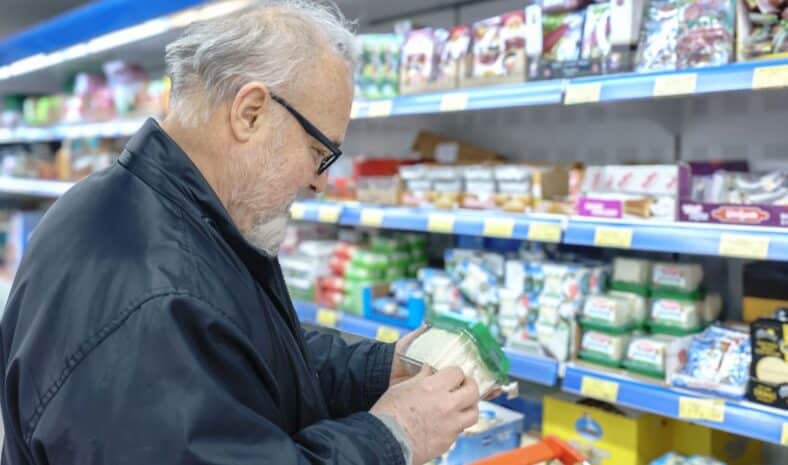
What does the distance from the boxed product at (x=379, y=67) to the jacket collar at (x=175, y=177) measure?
5.66 ft

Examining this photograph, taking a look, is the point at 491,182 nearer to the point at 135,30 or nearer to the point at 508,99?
the point at 508,99

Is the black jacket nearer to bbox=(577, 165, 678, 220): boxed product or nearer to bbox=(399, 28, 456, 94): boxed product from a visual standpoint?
bbox=(577, 165, 678, 220): boxed product

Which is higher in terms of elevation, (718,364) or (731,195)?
(731,195)

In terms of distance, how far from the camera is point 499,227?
2211 mm

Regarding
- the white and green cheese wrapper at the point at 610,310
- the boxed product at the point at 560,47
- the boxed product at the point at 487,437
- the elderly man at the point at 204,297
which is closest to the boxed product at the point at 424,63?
the boxed product at the point at 560,47

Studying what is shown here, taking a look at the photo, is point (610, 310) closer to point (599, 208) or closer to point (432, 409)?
point (599, 208)

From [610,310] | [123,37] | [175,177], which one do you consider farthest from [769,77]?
[123,37]

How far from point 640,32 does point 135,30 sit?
2.85 m

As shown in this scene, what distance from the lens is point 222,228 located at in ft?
3.30

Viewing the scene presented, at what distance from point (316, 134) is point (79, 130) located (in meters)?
3.91

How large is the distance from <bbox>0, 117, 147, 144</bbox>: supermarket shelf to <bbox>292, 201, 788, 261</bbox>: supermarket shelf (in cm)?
156

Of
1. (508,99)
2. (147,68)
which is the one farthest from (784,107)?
(147,68)

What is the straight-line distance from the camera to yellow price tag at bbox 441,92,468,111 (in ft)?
7.52

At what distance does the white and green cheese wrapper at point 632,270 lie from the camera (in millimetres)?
2094
